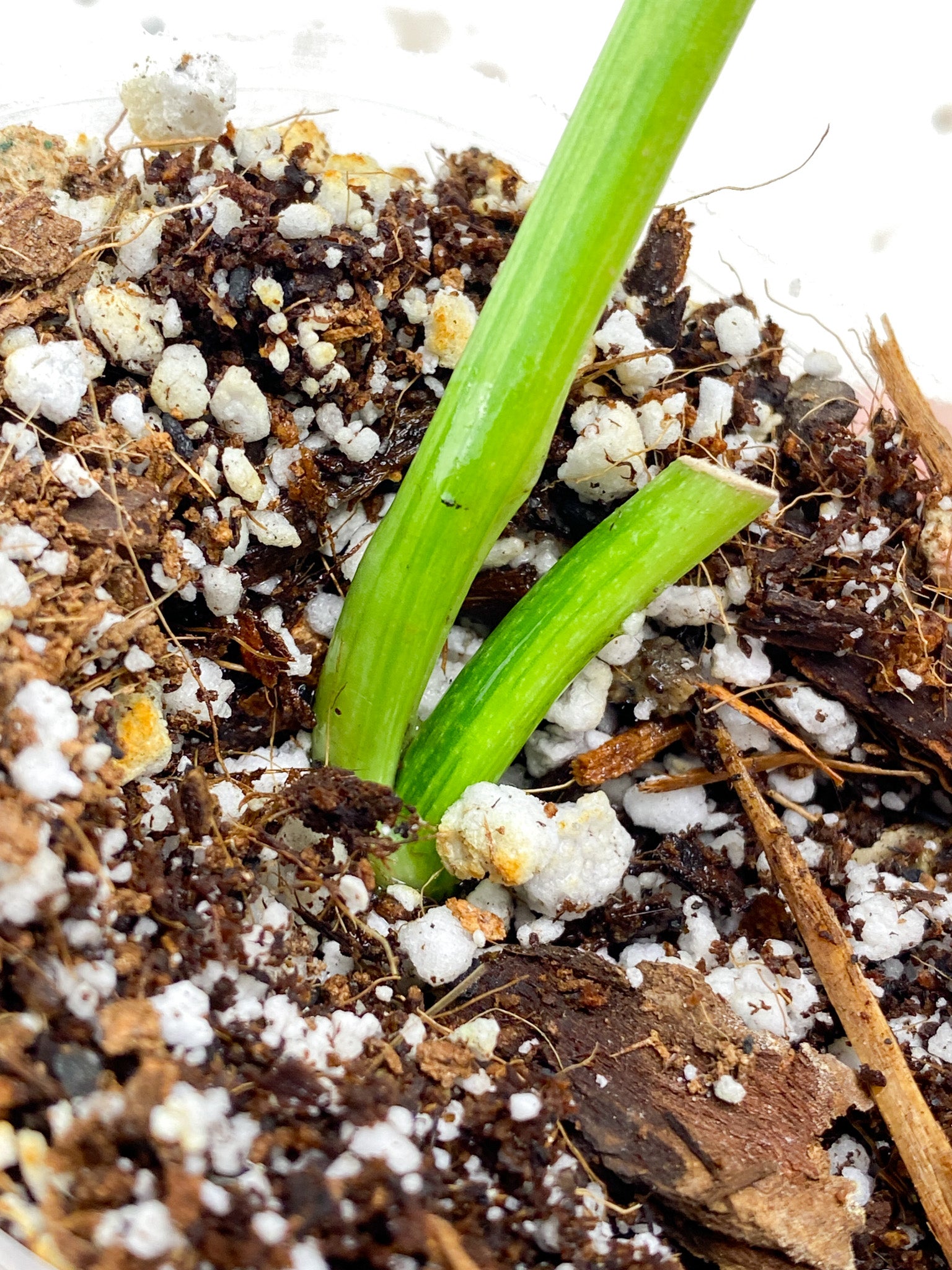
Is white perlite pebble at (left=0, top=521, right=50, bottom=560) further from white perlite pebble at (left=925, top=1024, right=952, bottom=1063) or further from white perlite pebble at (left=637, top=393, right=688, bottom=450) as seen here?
white perlite pebble at (left=925, top=1024, right=952, bottom=1063)

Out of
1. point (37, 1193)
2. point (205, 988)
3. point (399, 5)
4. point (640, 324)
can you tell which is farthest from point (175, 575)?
point (399, 5)

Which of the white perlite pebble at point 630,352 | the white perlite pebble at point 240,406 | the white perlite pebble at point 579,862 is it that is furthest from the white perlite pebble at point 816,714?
the white perlite pebble at point 240,406

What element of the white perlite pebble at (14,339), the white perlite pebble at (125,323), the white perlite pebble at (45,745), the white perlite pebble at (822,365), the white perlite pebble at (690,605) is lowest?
the white perlite pebble at (45,745)

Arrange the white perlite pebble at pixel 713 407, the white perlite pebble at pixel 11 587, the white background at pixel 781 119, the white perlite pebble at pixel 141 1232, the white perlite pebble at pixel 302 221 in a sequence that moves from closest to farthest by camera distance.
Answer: the white perlite pebble at pixel 141 1232 < the white perlite pebble at pixel 11 587 < the white perlite pebble at pixel 302 221 < the white perlite pebble at pixel 713 407 < the white background at pixel 781 119

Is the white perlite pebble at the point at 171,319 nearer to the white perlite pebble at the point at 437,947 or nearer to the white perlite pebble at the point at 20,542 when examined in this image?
the white perlite pebble at the point at 20,542

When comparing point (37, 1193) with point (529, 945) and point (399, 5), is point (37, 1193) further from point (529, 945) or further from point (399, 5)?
point (399, 5)

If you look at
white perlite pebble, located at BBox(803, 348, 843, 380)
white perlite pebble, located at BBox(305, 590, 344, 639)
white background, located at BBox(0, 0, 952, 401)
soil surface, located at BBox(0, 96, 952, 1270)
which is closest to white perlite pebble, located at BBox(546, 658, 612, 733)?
soil surface, located at BBox(0, 96, 952, 1270)

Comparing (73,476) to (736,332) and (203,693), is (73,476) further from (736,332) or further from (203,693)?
(736,332)
